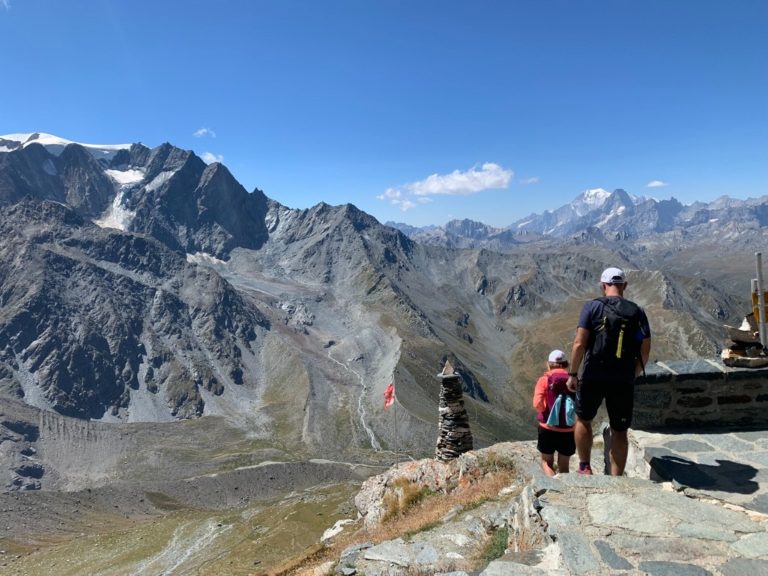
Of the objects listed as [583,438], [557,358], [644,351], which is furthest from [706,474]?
[557,358]

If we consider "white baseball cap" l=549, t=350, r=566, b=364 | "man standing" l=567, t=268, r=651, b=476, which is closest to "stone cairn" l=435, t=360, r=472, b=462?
"white baseball cap" l=549, t=350, r=566, b=364

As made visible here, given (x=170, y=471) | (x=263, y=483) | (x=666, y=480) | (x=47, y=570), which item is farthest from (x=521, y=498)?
(x=170, y=471)

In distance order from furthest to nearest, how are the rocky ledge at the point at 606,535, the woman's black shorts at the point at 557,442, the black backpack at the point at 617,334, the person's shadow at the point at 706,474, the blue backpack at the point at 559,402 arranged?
the woman's black shorts at the point at 557,442
the blue backpack at the point at 559,402
the black backpack at the point at 617,334
the person's shadow at the point at 706,474
the rocky ledge at the point at 606,535

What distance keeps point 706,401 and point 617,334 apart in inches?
198

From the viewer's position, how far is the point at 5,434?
198000 millimetres

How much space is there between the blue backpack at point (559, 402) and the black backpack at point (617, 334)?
2330 mm

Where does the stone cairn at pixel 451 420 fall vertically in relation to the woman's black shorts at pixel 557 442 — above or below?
below

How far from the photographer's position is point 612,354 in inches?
385

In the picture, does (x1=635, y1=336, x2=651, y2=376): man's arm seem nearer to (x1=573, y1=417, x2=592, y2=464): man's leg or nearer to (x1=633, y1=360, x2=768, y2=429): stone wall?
(x1=573, y1=417, x2=592, y2=464): man's leg

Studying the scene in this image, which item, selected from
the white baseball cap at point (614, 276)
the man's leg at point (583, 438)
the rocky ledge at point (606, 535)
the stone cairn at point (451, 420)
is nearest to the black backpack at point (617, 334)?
the white baseball cap at point (614, 276)

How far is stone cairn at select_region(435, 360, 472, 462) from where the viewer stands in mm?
26188

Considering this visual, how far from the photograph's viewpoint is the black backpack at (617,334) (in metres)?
9.66

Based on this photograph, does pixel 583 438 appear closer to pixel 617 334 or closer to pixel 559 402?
pixel 559 402

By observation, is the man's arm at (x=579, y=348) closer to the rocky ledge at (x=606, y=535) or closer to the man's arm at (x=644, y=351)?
the man's arm at (x=644, y=351)
